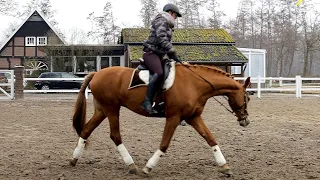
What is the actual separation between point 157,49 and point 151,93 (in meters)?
A: 0.65

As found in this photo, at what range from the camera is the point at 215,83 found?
19.7ft

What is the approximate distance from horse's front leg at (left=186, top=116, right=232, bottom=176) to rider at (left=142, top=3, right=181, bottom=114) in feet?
2.06

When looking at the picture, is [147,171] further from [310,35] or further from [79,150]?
A: [310,35]

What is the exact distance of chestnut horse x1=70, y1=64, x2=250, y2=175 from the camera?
222 inches

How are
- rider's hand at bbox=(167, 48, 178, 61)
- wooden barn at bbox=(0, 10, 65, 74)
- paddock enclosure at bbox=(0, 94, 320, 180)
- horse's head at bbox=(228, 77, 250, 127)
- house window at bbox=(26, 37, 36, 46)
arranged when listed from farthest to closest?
1. house window at bbox=(26, 37, 36, 46)
2. wooden barn at bbox=(0, 10, 65, 74)
3. horse's head at bbox=(228, 77, 250, 127)
4. rider's hand at bbox=(167, 48, 178, 61)
5. paddock enclosure at bbox=(0, 94, 320, 180)

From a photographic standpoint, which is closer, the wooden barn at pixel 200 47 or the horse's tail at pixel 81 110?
the horse's tail at pixel 81 110

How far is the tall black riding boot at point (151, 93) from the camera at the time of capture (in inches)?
222

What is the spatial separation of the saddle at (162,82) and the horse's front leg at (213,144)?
499 millimetres

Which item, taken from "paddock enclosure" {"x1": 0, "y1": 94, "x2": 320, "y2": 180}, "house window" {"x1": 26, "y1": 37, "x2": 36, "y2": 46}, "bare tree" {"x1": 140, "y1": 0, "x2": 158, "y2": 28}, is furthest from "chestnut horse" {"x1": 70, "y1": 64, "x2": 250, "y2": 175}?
"bare tree" {"x1": 140, "y1": 0, "x2": 158, "y2": 28}

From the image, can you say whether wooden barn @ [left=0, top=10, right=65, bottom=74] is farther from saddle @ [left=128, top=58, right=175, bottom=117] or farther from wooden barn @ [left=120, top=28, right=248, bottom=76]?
saddle @ [left=128, top=58, right=175, bottom=117]

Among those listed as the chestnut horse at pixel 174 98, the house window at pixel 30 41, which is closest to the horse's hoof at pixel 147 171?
the chestnut horse at pixel 174 98

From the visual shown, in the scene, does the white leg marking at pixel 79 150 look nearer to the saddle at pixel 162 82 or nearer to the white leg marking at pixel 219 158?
the saddle at pixel 162 82

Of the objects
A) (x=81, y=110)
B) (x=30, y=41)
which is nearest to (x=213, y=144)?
(x=81, y=110)

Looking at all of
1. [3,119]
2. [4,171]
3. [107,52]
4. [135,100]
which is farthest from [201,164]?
[107,52]
